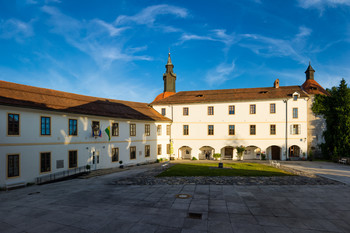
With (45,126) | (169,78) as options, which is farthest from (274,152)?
(45,126)

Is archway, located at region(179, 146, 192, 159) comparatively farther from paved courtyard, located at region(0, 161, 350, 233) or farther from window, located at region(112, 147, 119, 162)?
paved courtyard, located at region(0, 161, 350, 233)

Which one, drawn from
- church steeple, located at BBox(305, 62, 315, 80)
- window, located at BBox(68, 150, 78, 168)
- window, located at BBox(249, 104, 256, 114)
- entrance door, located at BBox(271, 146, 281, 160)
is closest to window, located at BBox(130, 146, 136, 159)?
window, located at BBox(68, 150, 78, 168)

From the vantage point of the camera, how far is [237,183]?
15.1 metres

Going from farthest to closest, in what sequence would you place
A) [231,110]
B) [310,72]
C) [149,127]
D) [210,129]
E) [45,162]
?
[310,72]
[210,129]
[231,110]
[149,127]
[45,162]

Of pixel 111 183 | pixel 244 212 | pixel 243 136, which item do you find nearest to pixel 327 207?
pixel 244 212

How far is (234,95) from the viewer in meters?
32.8

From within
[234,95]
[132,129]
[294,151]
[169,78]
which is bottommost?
[294,151]

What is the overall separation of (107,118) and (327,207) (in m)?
22.5

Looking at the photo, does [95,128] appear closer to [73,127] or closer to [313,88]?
[73,127]

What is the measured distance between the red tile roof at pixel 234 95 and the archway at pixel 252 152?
863 centimetres

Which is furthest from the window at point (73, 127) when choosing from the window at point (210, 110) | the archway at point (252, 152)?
the archway at point (252, 152)

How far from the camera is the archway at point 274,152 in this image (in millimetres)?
31672

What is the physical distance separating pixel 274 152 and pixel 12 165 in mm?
35154

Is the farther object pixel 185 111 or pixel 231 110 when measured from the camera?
pixel 185 111
